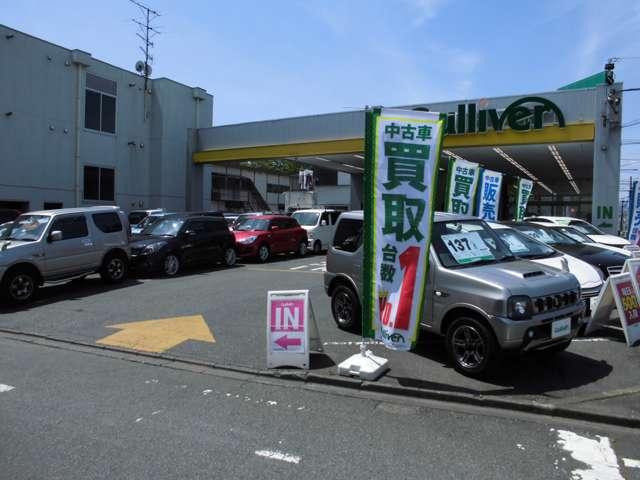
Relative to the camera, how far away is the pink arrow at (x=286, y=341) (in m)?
6.10

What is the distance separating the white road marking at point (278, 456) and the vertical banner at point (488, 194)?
9533 mm

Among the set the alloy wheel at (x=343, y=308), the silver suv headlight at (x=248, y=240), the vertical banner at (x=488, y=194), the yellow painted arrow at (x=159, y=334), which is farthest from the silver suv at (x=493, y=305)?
the silver suv headlight at (x=248, y=240)

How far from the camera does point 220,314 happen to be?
9.07m

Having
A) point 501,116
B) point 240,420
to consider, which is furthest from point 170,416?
point 501,116

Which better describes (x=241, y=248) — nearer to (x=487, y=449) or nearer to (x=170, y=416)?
(x=170, y=416)

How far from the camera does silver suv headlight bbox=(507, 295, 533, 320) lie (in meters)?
5.16

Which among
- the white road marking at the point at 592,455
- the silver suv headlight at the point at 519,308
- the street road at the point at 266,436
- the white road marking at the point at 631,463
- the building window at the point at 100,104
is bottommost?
the street road at the point at 266,436

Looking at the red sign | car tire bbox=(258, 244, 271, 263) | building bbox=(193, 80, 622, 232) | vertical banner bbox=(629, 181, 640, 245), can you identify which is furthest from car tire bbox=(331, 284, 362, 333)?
vertical banner bbox=(629, 181, 640, 245)

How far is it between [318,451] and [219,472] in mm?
795

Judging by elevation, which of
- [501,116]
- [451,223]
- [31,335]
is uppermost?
[501,116]

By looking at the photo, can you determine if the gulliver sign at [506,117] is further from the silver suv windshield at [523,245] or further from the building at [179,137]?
the silver suv windshield at [523,245]

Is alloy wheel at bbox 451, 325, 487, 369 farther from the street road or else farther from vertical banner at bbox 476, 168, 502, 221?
vertical banner at bbox 476, 168, 502, 221

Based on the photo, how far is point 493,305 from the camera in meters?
5.22

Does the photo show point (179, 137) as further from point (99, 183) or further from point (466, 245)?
point (466, 245)
